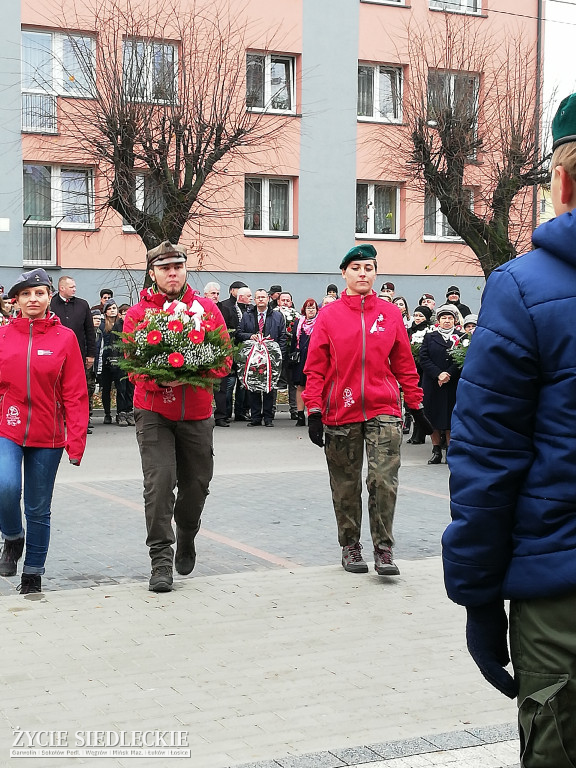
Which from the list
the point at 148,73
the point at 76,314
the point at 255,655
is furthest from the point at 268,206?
the point at 255,655

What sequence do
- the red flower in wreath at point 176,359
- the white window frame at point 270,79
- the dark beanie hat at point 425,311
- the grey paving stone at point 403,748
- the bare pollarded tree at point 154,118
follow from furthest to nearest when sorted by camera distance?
the white window frame at point 270,79 < the bare pollarded tree at point 154,118 < the dark beanie hat at point 425,311 < the red flower in wreath at point 176,359 < the grey paving stone at point 403,748

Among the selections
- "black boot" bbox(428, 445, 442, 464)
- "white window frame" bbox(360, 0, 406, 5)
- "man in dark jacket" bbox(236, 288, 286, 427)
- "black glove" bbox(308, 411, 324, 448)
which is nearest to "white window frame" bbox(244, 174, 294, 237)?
"white window frame" bbox(360, 0, 406, 5)

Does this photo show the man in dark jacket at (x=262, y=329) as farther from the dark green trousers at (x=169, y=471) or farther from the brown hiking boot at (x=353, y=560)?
the dark green trousers at (x=169, y=471)

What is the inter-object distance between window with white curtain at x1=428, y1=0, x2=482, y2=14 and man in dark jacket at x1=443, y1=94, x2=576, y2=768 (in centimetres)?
3039

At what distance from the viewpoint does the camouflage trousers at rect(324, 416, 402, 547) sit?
7316mm

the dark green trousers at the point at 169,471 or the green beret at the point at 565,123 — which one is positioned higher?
the green beret at the point at 565,123

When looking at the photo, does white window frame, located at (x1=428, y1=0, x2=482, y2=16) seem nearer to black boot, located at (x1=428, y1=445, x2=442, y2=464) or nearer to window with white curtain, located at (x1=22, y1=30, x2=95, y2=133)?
window with white curtain, located at (x1=22, y1=30, x2=95, y2=133)

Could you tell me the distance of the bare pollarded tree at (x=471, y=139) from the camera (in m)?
23.8

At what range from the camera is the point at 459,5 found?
1240 inches

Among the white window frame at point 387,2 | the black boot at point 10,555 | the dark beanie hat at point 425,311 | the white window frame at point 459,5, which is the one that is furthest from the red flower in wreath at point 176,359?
the white window frame at point 459,5

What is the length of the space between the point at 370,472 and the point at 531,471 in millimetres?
4759

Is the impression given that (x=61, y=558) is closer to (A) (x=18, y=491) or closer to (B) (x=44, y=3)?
(A) (x=18, y=491)

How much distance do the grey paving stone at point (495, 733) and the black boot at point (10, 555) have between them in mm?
3735

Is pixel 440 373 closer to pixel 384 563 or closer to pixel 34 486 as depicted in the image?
pixel 384 563
